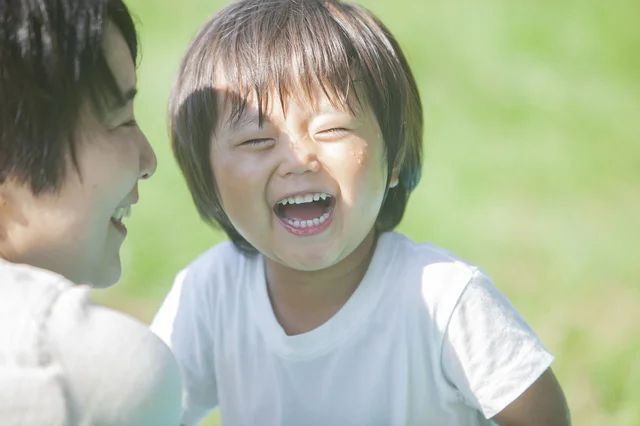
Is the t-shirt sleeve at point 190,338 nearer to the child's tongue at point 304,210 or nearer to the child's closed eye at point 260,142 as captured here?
the child's tongue at point 304,210

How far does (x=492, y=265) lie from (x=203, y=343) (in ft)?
5.29

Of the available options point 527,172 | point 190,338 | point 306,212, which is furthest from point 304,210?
point 527,172

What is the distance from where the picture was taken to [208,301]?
2.44 m

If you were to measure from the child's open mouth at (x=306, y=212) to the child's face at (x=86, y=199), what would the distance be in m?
0.42

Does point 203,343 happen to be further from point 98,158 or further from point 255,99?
point 98,158

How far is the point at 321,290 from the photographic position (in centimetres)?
229

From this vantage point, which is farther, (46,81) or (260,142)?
(260,142)

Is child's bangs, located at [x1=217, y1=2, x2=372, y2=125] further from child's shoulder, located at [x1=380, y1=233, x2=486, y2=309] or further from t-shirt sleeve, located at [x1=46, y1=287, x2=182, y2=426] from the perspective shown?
t-shirt sleeve, located at [x1=46, y1=287, x2=182, y2=426]

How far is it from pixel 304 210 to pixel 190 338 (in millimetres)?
509

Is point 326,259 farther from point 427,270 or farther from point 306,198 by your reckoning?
point 427,270

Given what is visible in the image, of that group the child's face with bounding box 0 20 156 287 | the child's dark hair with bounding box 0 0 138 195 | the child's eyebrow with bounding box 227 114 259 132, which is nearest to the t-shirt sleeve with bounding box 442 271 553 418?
the child's eyebrow with bounding box 227 114 259 132

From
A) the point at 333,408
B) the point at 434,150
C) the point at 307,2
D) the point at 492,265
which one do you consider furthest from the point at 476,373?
the point at 434,150

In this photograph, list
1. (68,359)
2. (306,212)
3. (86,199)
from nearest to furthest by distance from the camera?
(68,359) → (86,199) → (306,212)

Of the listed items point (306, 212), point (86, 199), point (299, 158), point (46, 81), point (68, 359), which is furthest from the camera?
point (306, 212)
